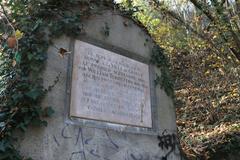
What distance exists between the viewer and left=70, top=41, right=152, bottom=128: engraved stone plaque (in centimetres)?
489

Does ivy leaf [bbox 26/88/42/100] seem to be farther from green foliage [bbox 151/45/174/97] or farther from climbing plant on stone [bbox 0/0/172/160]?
green foliage [bbox 151/45/174/97]

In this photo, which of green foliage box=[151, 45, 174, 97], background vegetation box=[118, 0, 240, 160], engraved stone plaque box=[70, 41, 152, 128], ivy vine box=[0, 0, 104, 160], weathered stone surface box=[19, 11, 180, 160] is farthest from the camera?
background vegetation box=[118, 0, 240, 160]

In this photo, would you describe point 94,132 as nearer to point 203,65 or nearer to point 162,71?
point 162,71

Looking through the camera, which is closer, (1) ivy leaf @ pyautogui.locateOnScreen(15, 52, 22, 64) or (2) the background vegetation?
(1) ivy leaf @ pyautogui.locateOnScreen(15, 52, 22, 64)

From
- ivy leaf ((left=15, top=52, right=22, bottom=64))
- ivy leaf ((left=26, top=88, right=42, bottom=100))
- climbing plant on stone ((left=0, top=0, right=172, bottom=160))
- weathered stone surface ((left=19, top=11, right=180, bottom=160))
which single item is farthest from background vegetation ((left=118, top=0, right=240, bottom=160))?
ivy leaf ((left=26, top=88, right=42, bottom=100))

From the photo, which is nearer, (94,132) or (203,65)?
(94,132)

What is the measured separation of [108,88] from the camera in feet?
17.3

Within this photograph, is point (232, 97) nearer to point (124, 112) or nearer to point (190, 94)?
point (190, 94)

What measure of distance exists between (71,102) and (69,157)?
0.72 metres

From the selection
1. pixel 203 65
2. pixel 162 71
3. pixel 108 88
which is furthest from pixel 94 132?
pixel 203 65

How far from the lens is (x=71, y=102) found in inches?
185

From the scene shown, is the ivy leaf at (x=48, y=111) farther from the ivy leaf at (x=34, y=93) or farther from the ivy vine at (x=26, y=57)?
the ivy leaf at (x=34, y=93)

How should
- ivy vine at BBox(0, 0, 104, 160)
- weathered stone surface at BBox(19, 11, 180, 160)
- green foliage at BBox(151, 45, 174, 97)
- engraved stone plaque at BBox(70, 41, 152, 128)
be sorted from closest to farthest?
ivy vine at BBox(0, 0, 104, 160), weathered stone surface at BBox(19, 11, 180, 160), engraved stone plaque at BBox(70, 41, 152, 128), green foliage at BBox(151, 45, 174, 97)

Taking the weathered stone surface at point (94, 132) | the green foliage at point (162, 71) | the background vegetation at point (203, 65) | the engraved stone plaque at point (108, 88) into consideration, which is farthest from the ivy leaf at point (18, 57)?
the green foliage at point (162, 71)
